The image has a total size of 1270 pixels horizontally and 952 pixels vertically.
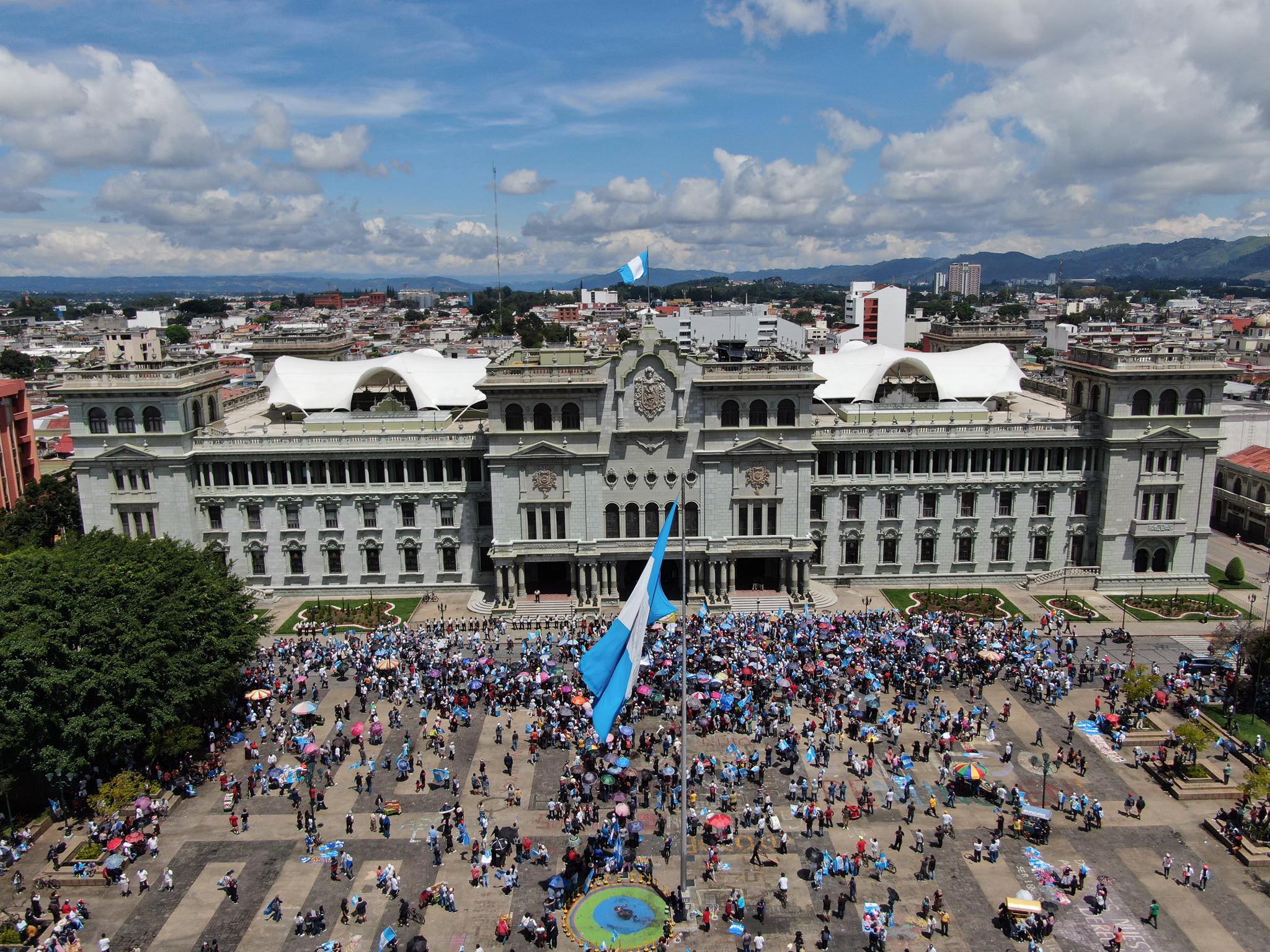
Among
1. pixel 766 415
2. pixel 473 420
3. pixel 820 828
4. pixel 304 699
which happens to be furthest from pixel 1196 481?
pixel 304 699

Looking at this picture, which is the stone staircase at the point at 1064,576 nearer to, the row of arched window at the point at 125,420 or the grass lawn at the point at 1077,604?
the grass lawn at the point at 1077,604

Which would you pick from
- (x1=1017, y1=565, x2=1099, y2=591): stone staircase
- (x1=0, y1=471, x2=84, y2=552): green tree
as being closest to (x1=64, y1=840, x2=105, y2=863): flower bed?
(x1=0, y1=471, x2=84, y2=552): green tree

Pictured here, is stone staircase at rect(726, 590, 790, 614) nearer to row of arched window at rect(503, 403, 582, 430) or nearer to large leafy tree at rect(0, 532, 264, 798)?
row of arched window at rect(503, 403, 582, 430)

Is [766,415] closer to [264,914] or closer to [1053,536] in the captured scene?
[1053,536]

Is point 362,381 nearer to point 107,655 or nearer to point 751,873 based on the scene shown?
point 107,655

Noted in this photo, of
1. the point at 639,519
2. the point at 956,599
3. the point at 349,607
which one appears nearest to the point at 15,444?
the point at 349,607

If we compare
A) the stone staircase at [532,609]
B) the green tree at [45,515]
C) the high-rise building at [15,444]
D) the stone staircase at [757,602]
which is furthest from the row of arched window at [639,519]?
the high-rise building at [15,444]

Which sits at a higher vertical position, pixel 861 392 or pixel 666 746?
pixel 861 392
